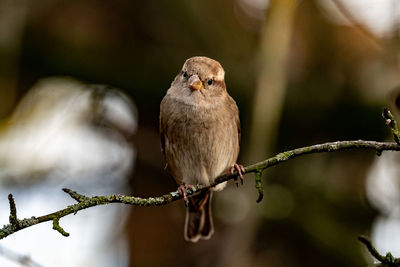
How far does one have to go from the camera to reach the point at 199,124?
5.08 m

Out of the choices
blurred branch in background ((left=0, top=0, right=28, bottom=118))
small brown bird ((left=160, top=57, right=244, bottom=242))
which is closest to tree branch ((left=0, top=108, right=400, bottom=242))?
small brown bird ((left=160, top=57, right=244, bottom=242))

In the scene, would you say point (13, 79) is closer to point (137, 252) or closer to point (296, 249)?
point (137, 252)

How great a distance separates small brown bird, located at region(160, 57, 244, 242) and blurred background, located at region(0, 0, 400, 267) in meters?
0.90

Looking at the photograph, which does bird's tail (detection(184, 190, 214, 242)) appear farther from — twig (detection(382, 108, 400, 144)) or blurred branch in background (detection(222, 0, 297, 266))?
twig (detection(382, 108, 400, 144))

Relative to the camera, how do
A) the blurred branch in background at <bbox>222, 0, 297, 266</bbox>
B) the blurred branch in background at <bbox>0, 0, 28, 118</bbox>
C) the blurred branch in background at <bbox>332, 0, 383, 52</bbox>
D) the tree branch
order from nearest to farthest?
1. the tree branch
2. the blurred branch in background at <bbox>222, 0, 297, 266</bbox>
3. the blurred branch in background at <bbox>0, 0, 28, 118</bbox>
4. the blurred branch in background at <bbox>332, 0, 383, 52</bbox>

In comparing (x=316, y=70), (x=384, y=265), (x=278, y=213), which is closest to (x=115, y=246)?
(x=278, y=213)

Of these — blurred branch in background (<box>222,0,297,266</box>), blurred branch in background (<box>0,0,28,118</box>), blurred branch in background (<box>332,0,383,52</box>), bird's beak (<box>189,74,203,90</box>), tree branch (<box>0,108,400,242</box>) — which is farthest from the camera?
blurred branch in background (<box>332,0,383,52</box>)

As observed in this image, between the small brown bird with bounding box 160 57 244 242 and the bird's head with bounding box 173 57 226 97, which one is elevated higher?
the bird's head with bounding box 173 57 226 97

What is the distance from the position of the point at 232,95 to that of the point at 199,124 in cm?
203

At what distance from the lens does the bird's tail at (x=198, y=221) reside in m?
6.04

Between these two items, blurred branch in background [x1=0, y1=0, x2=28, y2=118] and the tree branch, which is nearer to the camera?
the tree branch

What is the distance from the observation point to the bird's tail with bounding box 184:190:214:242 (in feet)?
19.8

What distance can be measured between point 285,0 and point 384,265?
4229mm

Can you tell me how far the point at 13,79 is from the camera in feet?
22.2
